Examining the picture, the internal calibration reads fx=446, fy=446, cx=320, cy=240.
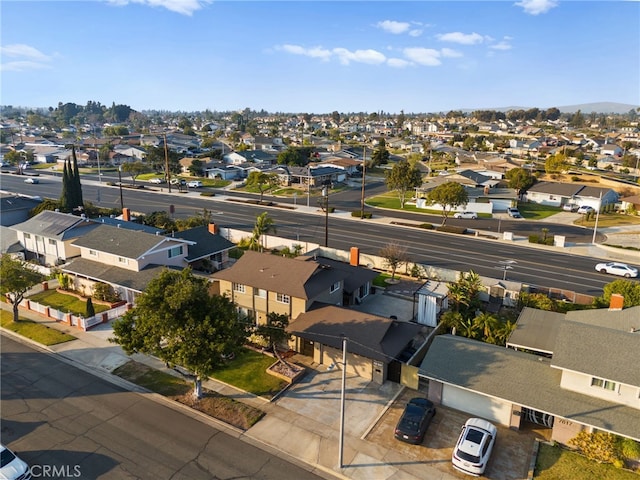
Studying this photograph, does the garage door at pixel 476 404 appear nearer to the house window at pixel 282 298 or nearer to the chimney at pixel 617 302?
the house window at pixel 282 298

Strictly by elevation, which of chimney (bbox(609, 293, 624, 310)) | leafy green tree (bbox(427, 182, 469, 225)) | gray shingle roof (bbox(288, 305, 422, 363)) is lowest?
gray shingle roof (bbox(288, 305, 422, 363))

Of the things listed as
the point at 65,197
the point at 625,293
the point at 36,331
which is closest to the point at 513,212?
the point at 625,293

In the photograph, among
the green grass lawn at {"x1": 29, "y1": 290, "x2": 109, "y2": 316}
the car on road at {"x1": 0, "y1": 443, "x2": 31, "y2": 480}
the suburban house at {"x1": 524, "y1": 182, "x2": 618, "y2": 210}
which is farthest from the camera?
the suburban house at {"x1": 524, "y1": 182, "x2": 618, "y2": 210}

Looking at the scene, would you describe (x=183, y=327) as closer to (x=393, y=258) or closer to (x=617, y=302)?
(x=393, y=258)

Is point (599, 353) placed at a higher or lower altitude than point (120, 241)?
lower

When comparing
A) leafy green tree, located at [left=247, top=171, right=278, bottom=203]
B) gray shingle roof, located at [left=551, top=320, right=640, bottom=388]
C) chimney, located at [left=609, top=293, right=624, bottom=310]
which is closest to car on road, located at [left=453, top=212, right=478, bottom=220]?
leafy green tree, located at [left=247, top=171, right=278, bottom=203]

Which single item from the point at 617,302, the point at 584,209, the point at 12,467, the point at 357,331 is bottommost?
the point at 12,467

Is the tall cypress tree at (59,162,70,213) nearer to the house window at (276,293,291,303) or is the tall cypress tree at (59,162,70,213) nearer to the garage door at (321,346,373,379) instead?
the house window at (276,293,291,303)

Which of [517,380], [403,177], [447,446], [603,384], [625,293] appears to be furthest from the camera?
[403,177]
